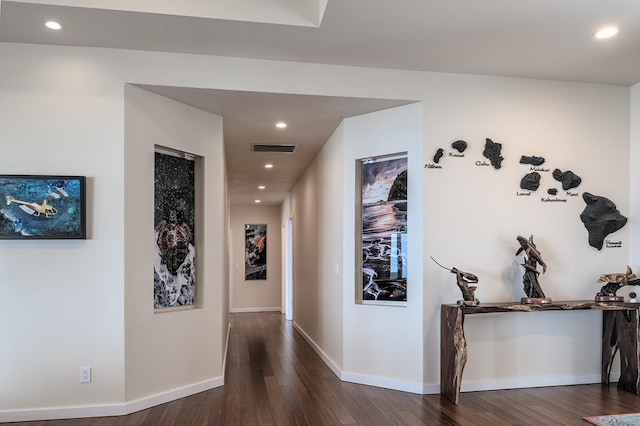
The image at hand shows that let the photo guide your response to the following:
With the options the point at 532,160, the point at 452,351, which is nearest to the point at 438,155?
the point at 532,160

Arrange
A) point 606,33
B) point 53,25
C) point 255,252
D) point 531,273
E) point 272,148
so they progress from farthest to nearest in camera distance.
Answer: point 255,252 < point 272,148 < point 531,273 < point 606,33 < point 53,25

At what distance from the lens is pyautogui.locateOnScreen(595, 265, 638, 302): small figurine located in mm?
4223

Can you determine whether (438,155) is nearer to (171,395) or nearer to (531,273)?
(531,273)

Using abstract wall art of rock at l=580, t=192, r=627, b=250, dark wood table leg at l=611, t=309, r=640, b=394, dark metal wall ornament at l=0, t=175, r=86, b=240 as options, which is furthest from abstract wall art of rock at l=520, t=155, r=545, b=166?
dark metal wall ornament at l=0, t=175, r=86, b=240

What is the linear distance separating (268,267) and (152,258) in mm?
7109

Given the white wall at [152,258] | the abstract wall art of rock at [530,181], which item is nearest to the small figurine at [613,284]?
the abstract wall art of rock at [530,181]

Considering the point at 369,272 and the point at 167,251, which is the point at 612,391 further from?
the point at 167,251

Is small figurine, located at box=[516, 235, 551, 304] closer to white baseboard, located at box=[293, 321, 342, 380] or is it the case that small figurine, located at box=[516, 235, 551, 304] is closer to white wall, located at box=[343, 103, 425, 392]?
white wall, located at box=[343, 103, 425, 392]

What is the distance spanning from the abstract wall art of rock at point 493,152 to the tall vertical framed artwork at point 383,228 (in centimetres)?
75

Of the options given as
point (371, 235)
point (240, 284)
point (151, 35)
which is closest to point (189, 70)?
point (151, 35)

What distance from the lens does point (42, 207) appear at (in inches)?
140

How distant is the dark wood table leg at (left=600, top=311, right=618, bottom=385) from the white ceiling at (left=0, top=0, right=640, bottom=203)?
89.4 inches

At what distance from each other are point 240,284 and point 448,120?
295 inches

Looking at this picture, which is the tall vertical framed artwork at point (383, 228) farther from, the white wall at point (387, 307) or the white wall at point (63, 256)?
the white wall at point (63, 256)
